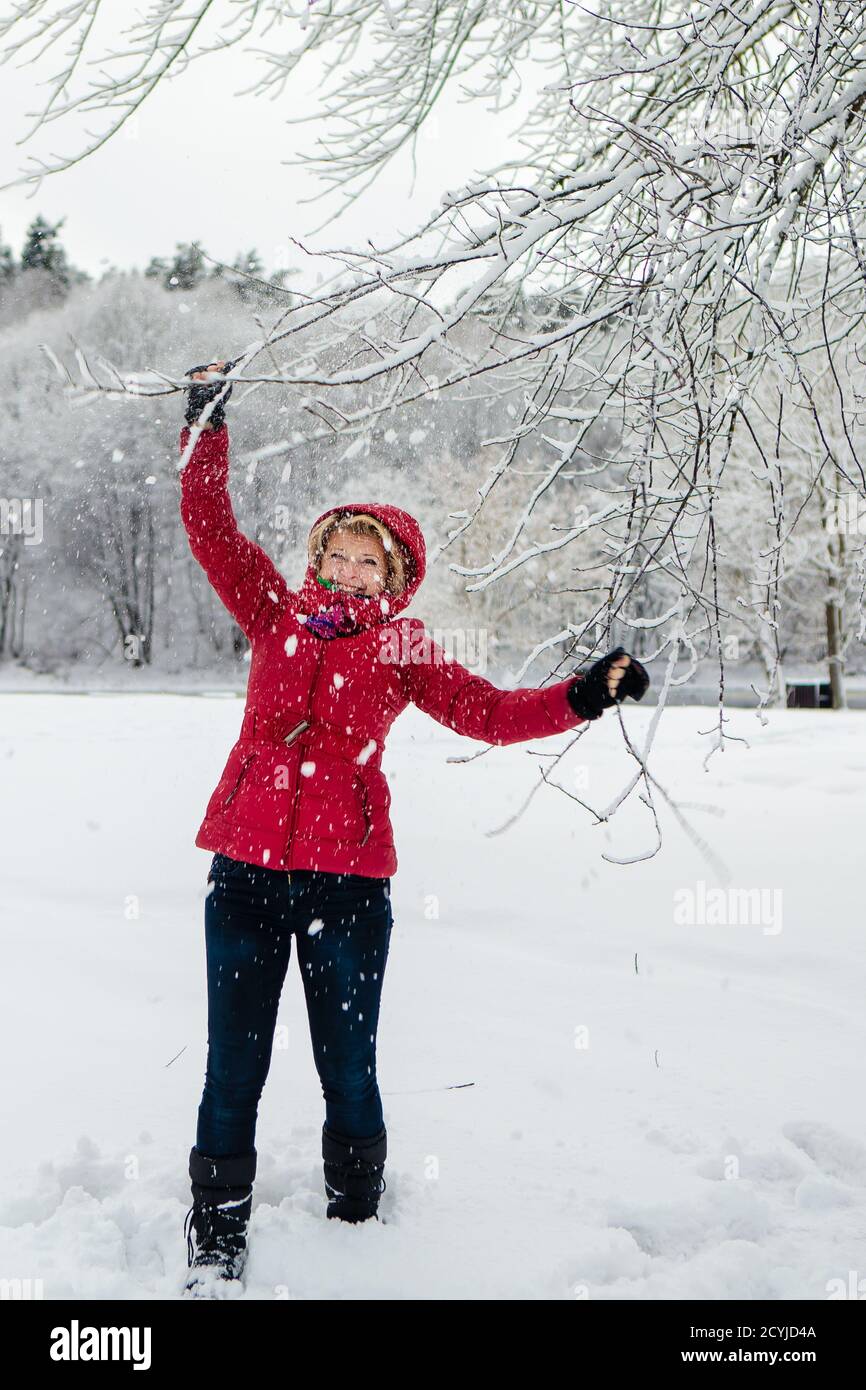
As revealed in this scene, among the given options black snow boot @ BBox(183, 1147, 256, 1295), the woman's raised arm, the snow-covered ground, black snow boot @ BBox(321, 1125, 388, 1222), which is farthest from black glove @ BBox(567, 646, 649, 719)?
black snow boot @ BBox(183, 1147, 256, 1295)

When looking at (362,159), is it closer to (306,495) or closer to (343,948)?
(343,948)

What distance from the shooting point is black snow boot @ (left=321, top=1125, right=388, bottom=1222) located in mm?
2121

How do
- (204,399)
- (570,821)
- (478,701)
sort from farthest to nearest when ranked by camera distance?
(570,821) → (478,701) → (204,399)

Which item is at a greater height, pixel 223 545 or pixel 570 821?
pixel 223 545

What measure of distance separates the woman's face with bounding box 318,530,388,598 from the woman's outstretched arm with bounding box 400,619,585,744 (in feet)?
0.50

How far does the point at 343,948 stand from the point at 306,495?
14.2m

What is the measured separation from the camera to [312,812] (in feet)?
6.57

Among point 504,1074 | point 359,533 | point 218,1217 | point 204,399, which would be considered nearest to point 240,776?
point 359,533

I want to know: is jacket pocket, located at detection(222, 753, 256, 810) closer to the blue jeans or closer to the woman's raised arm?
the blue jeans

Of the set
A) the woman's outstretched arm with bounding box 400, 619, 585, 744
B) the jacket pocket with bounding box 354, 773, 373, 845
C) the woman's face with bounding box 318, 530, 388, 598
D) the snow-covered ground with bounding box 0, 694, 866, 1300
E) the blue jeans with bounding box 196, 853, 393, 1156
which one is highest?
the woman's face with bounding box 318, 530, 388, 598

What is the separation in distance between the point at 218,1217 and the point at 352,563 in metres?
1.44

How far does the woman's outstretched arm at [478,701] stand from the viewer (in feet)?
6.66

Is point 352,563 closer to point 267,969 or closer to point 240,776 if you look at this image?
point 240,776

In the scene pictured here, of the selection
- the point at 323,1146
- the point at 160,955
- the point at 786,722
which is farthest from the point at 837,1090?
the point at 786,722
